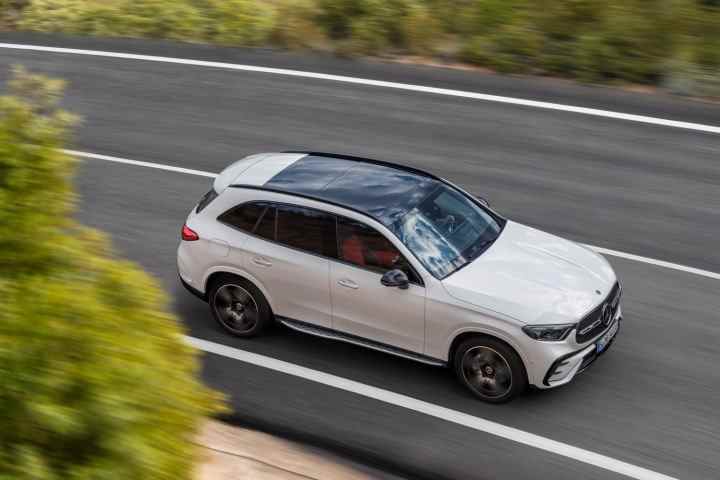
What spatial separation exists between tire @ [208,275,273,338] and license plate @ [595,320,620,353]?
133 inches

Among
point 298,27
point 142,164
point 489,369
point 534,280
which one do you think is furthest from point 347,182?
point 298,27

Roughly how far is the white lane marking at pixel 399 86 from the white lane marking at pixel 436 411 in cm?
746

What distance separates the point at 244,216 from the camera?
34.1 feet

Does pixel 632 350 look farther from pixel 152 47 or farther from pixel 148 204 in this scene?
pixel 152 47

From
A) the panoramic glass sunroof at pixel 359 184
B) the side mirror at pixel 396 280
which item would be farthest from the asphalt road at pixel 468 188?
the panoramic glass sunroof at pixel 359 184

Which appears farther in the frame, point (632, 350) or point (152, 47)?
point (152, 47)

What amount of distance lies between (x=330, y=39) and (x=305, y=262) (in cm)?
983

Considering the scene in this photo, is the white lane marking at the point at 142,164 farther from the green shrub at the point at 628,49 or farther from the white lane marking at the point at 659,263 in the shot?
the green shrub at the point at 628,49

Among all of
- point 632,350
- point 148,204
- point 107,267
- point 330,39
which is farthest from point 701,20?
point 107,267

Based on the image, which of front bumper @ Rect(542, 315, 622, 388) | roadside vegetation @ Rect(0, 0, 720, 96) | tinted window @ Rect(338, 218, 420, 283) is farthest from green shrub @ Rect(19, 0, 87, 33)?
front bumper @ Rect(542, 315, 622, 388)

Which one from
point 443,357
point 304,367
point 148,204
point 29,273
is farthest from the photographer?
point 148,204

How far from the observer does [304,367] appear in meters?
10.1

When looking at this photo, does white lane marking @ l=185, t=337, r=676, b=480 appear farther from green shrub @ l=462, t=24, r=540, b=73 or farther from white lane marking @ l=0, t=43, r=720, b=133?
green shrub @ l=462, t=24, r=540, b=73

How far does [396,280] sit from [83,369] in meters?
4.83
